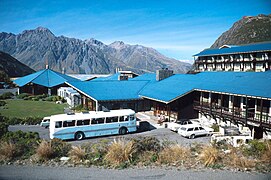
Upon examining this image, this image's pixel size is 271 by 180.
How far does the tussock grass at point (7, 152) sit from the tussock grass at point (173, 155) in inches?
283

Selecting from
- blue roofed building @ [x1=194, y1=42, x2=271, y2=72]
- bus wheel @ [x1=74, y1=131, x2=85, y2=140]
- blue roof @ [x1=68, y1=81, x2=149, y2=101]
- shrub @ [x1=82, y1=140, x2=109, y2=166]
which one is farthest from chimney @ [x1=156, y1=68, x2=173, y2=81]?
shrub @ [x1=82, y1=140, x2=109, y2=166]

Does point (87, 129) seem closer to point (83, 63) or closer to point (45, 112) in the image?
point (45, 112)

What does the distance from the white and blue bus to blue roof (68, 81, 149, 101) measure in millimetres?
5650

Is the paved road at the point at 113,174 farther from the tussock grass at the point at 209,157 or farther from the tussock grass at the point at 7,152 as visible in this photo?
the tussock grass at the point at 7,152

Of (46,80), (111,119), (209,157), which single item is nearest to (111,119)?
(111,119)

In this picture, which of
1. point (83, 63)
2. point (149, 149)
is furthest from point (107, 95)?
point (83, 63)

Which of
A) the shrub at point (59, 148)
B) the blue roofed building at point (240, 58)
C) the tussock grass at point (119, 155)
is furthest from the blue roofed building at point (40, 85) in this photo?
the tussock grass at point (119, 155)

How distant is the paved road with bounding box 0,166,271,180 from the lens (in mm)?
9945

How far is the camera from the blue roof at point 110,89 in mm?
24958

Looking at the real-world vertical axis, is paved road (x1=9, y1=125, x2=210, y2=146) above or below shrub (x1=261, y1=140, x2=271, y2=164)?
below

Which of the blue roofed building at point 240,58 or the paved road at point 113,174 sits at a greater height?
the blue roofed building at point 240,58

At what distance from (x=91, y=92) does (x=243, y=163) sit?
1743cm

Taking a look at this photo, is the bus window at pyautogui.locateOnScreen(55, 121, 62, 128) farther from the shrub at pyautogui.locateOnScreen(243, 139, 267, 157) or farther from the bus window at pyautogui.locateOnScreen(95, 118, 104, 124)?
the shrub at pyautogui.locateOnScreen(243, 139, 267, 157)

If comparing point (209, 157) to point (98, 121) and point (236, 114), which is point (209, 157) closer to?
point (236, 114)
